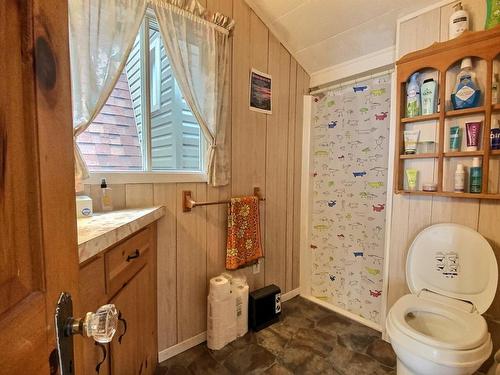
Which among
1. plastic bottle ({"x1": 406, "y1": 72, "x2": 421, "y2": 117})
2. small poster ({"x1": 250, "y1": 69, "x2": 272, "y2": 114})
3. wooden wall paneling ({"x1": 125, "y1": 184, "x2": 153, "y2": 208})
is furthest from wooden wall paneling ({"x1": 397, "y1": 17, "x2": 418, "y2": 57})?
wooden wall paneling ({"x1": 125, "y1": 184, "x2": 153, "y2": 208})

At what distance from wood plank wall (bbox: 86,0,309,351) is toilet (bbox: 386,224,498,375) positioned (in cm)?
104

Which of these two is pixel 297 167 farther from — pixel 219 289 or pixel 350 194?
pixel 219 289

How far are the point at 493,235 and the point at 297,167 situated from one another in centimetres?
142

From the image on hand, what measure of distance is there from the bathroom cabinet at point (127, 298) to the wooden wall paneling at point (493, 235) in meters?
1.85

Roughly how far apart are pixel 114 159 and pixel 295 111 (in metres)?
1.59

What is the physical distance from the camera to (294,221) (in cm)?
239

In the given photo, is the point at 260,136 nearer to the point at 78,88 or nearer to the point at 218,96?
the point at 218,96

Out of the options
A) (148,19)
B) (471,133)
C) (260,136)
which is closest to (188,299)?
(260,136)

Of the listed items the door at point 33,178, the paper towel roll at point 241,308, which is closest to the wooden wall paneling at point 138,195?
the paper towel roll at point 241,308

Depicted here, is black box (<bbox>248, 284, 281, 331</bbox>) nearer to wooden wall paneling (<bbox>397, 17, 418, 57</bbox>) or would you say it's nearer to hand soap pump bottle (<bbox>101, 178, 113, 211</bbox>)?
hand soap pump bottle (<bbox>101, 178, 113, 211</bbox>)

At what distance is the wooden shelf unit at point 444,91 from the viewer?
51.4 inches

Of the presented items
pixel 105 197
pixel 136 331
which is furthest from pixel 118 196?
pixel 136 331

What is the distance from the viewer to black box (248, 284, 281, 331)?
1.91 meters

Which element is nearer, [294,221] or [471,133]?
[471,133]
